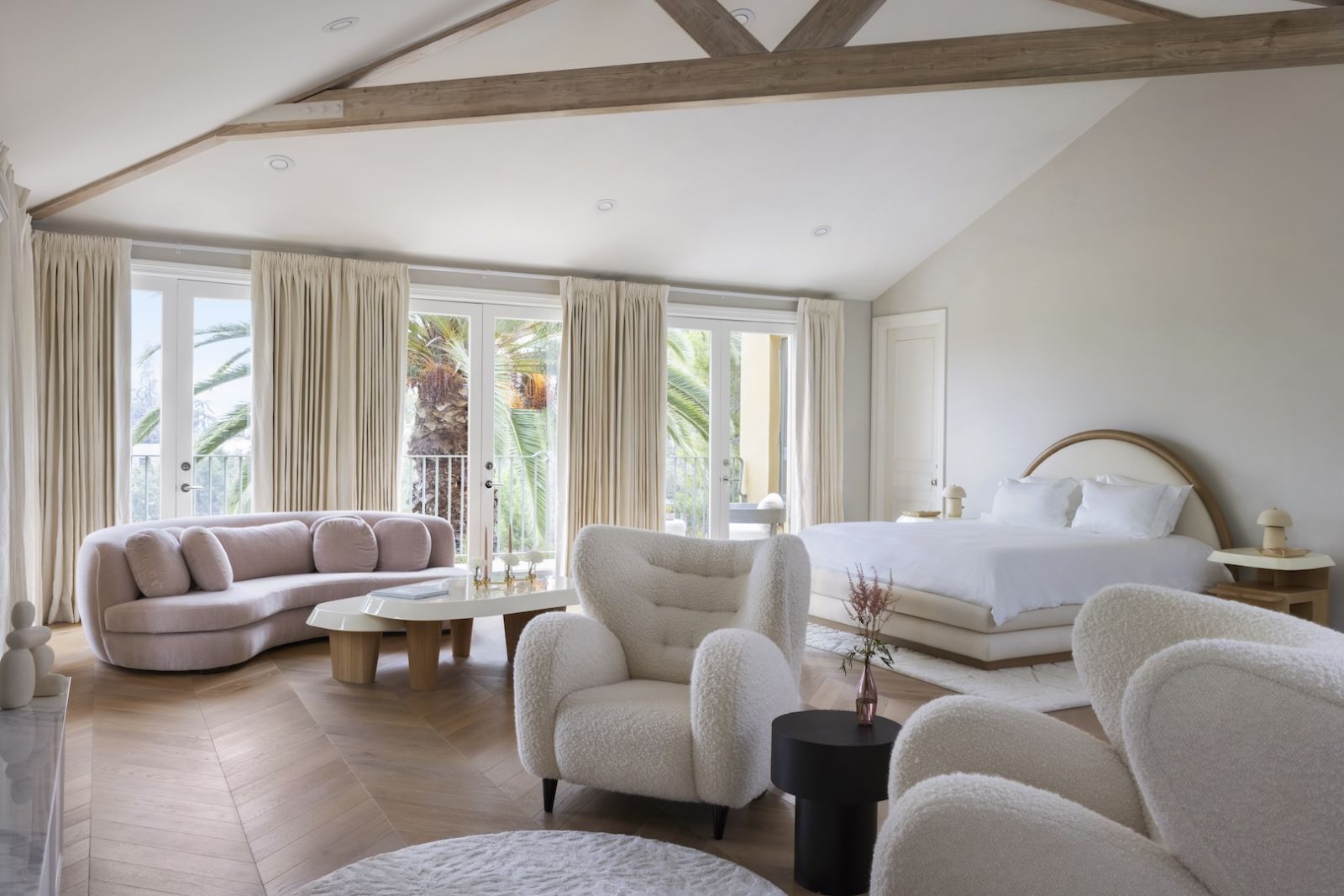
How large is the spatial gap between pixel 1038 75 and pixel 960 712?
128 inches

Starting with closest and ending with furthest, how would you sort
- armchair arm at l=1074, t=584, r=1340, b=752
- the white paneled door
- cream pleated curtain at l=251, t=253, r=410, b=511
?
armchair arm at l=1074, t=584, r=1340, b=752 < cream pleated curtain at l=251, t=253, r=410, b=511 < the white paneled door

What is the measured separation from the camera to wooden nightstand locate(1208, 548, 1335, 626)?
16.4ft

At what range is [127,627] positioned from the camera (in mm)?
4453

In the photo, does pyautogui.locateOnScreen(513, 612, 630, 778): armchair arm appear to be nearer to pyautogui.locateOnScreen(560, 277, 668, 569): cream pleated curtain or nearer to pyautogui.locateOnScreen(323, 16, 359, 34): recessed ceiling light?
pyautogui.locateOnScreen(323, 16, 359, 34): recessed ceiling light

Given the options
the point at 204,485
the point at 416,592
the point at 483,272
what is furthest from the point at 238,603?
the point at 483,272

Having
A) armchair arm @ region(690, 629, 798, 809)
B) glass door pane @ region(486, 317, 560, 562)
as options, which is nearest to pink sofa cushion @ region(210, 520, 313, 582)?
glass door pane @ region(486, 317, 560, 562)

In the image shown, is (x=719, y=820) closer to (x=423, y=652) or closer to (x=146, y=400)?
(x=423, y=652)

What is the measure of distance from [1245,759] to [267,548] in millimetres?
5050

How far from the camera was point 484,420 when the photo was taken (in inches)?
272

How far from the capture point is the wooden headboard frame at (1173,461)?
5.64 m

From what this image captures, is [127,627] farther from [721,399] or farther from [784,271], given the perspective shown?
[784,271]

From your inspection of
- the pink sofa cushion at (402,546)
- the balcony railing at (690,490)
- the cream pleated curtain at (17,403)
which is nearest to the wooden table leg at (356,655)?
the pink sofa cushion at (402,546)

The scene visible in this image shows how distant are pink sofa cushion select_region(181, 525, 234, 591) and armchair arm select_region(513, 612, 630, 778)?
252 cm

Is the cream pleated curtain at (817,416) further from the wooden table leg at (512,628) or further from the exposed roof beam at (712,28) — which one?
the exposed roof beam at (712,28)
